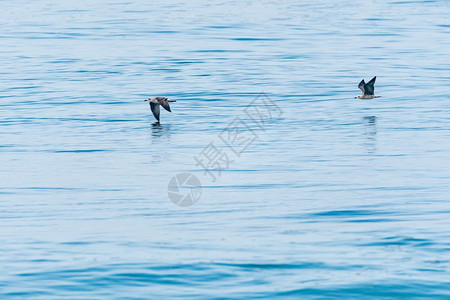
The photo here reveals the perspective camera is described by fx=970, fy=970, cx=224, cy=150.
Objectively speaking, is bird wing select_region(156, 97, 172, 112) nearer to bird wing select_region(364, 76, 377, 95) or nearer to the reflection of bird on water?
the reflection of bird on water

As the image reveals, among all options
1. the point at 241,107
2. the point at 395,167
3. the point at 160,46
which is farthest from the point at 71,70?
the point at 395,167

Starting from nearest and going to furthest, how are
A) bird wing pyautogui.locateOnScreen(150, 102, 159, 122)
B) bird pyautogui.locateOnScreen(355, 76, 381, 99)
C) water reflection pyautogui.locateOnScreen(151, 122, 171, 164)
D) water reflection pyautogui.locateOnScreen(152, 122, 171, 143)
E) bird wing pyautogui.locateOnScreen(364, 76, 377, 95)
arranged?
water reflection pyautogui.locateOnScreen(151, 122, 171, 164) < water reflection pyautogui.locateOnScreen(152, 122, 171, 143) < bird wing pyautogui.locateOnScreen(150, 102, 159, 122) < bird wing pyautogui.locateOnScreen(364, 76, 377, 95) < bird pyautogui.locateOnScreen(355, 76, 381, 99)

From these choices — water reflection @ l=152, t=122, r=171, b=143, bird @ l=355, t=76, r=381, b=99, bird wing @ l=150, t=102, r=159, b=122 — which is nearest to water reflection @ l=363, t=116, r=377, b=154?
bird @ l=355, t=76, r=381, b=99

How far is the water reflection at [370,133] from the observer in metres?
25.3

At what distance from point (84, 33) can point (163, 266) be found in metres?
41.0

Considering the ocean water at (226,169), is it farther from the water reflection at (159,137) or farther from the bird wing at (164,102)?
the bird wing at (164,102)

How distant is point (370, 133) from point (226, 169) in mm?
6108

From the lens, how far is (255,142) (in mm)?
26219

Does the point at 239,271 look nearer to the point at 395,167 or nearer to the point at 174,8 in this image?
the point at 395,167

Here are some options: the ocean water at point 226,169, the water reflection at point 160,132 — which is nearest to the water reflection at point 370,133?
the ocean water at point 226,169

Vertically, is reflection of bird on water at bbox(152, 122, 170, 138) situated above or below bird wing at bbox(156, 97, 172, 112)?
below

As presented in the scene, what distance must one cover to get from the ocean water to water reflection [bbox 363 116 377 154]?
0.06m

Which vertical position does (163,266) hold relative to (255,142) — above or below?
below

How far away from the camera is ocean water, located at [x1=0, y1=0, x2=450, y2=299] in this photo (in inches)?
594
